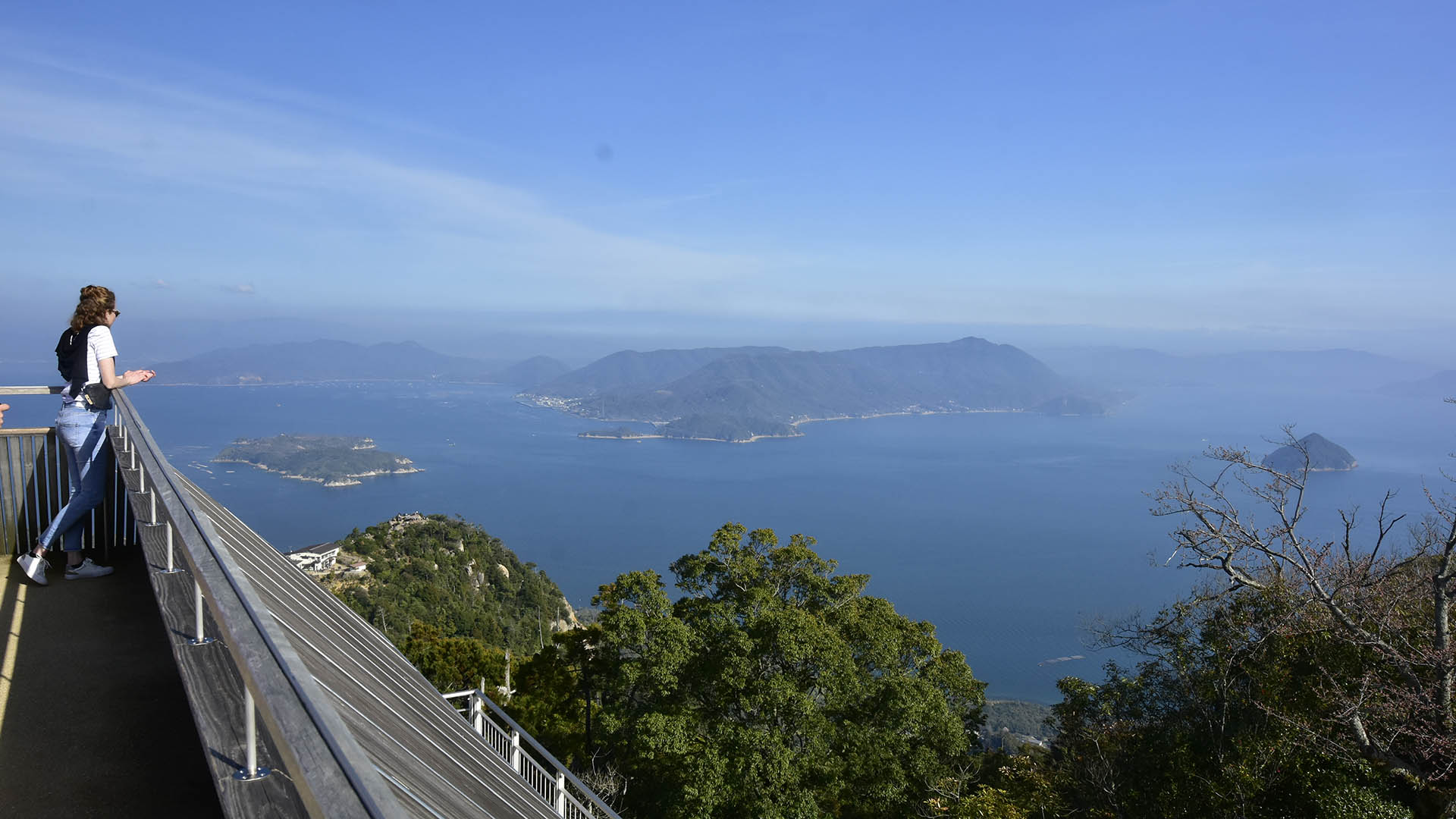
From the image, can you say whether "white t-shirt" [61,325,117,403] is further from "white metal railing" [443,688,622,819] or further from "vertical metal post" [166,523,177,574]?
"white metal railing" [443,688,622,819]

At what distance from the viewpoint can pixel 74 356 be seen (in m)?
3.91

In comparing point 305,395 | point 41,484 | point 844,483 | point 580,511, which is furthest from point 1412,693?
point 305,395

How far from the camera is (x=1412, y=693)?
21.7ft

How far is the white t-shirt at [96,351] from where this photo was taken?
12.7 feet

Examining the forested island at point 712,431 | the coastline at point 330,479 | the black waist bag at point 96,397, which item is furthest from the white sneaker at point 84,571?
the forested island at point 712,431

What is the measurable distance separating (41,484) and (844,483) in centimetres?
9413

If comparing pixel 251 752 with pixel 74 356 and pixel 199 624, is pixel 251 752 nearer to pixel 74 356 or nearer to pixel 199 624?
pixel 199 624

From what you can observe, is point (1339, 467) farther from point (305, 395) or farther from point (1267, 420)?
point (305, 395)

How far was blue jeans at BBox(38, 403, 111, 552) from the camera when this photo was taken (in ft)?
12.6

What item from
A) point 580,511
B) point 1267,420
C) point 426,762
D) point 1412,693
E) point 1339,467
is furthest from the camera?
point 1267,420

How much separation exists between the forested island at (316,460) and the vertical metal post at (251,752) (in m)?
97.5

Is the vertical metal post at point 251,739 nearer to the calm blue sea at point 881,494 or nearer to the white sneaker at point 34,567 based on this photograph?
the white sneaker at point 34,567

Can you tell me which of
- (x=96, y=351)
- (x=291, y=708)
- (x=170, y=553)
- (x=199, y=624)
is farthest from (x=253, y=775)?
(x=96, y=351)

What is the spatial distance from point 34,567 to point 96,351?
108 cm
